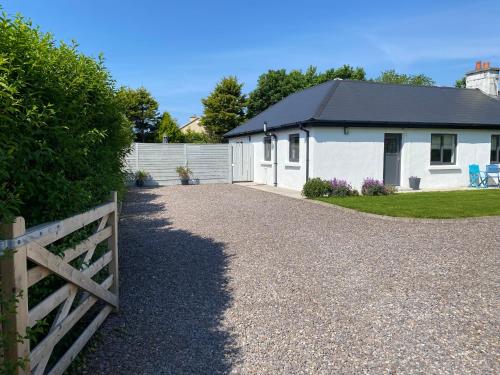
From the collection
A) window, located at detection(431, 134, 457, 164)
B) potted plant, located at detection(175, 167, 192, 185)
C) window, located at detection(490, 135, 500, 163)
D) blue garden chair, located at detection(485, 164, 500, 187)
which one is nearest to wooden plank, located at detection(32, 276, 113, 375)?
window, located at detection(431, 134, 457, 164)

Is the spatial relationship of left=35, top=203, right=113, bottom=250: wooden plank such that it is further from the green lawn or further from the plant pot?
the plant pot

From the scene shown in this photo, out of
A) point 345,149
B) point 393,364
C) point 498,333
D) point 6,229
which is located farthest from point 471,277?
Result: point 345,149

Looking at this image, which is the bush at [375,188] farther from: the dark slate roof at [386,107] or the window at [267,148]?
the window at [267,148]

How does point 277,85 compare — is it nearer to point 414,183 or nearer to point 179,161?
point 179,161

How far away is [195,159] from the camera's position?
66.7 feet

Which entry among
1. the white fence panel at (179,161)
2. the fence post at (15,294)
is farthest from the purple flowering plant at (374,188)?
the fence post at (15,294)

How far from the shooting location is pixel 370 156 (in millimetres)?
15469

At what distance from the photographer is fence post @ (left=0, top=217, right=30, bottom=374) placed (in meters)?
2.14

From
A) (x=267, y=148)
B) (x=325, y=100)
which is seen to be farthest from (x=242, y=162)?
(x=325, y=100)

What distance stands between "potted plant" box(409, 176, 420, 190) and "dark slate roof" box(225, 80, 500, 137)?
214 cm

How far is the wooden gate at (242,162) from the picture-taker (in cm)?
2114

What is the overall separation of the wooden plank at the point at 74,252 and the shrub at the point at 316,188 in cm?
1032

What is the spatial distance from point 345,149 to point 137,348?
12822 mm

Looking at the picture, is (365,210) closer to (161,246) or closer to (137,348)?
(161,246)
